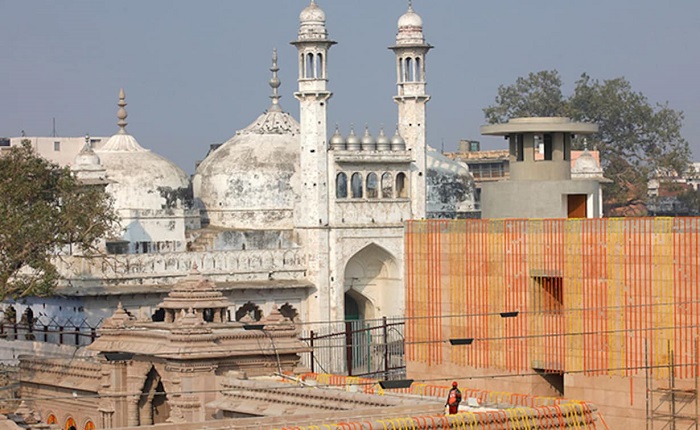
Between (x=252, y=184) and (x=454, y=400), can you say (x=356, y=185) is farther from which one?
(x=454, y=400)

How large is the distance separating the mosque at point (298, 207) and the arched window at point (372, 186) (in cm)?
3

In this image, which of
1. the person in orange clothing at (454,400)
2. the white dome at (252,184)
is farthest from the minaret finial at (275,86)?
the person in orange clothing at (454,400)

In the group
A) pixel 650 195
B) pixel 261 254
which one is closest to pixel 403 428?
pixel 261 254

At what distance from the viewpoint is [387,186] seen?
158 ft

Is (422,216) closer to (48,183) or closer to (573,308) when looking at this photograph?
(48,183)

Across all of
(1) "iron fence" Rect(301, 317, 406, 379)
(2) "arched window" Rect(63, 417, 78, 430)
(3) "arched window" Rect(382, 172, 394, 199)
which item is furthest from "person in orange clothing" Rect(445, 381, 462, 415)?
(3) "arched window" Rect(382, 172, 394, 199)

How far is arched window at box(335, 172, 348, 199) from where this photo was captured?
1858 inches

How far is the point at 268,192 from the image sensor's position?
49.5m

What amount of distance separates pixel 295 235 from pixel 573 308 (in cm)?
1907

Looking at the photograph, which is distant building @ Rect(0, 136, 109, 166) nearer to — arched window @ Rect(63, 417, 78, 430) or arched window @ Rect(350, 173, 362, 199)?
arched window @ Rect(350, 173, 362, 199)

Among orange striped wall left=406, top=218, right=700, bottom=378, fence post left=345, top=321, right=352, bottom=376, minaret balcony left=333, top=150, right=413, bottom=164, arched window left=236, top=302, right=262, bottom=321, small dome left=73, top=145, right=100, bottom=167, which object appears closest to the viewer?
orange striped wall left=406, top=218, right=700, bottom=378

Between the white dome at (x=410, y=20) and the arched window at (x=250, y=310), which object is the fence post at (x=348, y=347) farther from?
the white dome at (x=410, y=20)

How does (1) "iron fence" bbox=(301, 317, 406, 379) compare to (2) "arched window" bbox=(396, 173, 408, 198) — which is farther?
(2) "arched window" bbox=(396, 173, 408, 198)

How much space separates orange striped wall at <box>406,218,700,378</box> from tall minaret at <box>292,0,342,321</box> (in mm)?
14076
